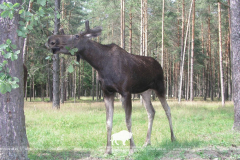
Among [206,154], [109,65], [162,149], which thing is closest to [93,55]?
[109,65]

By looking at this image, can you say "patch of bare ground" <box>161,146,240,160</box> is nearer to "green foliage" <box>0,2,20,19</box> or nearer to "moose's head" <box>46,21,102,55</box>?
"moose's head" <box>46,21,102,55</box>

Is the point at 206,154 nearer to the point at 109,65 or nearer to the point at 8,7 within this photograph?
the point at 109,65

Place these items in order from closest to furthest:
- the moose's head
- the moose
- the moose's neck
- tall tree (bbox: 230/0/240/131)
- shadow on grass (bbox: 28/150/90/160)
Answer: the moose's head → the moose → shadow on grass (bbox: 28/150/90/160) → the moose's neck → tall tree (bbox: 230/0/240/131)

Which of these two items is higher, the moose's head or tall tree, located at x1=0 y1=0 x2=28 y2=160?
the moose's head

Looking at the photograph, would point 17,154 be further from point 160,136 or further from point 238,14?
point 238,14

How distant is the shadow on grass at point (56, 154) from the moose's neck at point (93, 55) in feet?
6.28

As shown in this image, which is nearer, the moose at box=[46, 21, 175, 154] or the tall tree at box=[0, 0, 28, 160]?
the tall tree at box=[0, 0, 28, 160]

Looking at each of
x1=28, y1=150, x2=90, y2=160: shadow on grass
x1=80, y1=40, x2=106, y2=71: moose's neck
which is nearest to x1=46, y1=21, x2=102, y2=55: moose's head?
x1=80, y1=40, x2=106, y2=71: moose's neck

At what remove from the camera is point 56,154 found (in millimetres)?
4926

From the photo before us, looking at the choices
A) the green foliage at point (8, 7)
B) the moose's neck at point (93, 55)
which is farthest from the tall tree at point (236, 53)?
the green foliage at point (8, 7)

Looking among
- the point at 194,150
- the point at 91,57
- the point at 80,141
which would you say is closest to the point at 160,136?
the point at 194,150

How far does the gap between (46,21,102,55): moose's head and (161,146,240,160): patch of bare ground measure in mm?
2911

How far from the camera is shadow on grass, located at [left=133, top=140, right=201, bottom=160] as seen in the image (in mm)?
4524

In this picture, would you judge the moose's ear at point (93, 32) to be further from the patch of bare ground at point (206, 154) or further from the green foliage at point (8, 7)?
the patch of bare ground at point (206, 154)
